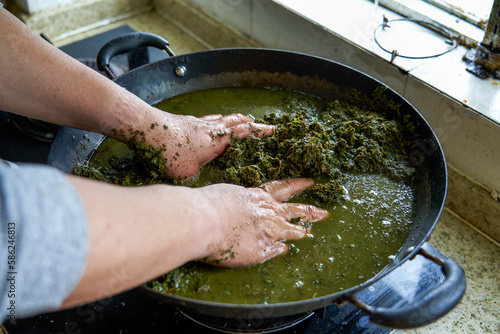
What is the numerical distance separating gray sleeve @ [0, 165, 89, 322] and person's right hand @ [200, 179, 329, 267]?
0.31m

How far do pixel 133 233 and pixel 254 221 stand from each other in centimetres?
37

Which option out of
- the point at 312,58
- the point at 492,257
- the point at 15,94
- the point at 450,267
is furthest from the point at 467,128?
the point at 15,94

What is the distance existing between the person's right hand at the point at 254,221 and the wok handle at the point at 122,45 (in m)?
0.54

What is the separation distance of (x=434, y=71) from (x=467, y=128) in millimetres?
207

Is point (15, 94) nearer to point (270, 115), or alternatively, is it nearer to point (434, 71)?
point (270, 115)

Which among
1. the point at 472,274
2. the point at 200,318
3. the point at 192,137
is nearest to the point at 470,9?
the point at 472,274

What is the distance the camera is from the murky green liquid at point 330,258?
871 millimetres

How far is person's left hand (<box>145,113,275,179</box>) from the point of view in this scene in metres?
1.09

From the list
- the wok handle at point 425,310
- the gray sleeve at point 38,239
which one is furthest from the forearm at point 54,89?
the wok handle at point 425,310

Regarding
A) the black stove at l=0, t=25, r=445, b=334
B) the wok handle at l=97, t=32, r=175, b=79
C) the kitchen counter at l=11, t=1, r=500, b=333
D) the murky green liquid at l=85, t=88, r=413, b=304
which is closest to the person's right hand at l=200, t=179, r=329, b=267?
the murky green liquid at l=85, t=88, r=413, b=304

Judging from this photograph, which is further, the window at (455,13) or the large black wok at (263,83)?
the window at (455,13)

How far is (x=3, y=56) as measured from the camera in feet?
3.03

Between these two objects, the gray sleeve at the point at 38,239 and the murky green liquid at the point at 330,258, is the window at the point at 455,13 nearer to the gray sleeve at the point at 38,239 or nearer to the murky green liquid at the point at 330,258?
the murky green liquid at the point at 330,258

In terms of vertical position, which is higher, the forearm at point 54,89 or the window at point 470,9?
the window at point 470,9
